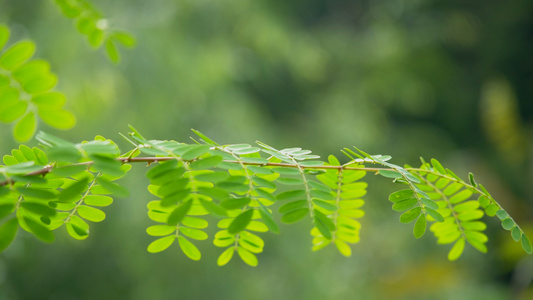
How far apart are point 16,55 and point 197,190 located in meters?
0.20

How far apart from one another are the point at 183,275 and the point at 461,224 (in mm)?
2480

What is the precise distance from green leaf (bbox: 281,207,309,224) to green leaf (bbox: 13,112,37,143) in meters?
0.24

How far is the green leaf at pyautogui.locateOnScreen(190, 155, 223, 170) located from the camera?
0.44m

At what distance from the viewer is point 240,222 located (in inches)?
17.6

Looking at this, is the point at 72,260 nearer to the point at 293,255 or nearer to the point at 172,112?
the point at 172,112

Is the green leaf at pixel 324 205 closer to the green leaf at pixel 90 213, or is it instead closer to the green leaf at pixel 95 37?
the green leaf at pixel 90 213

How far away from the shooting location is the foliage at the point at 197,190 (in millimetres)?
416

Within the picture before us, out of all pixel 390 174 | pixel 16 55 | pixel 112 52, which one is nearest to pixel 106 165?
pixel 16 55

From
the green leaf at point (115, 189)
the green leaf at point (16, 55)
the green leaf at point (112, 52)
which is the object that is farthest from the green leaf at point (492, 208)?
the green leaf at point (112, 52)

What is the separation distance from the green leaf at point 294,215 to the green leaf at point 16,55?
0.27 meters

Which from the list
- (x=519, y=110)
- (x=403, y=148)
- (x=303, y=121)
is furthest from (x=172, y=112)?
(x=519, y=110)

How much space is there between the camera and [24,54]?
445 millimetres

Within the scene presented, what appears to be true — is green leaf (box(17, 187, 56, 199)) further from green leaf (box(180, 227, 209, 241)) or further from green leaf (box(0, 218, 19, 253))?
green leaf (box(180, 227, 209, 241))

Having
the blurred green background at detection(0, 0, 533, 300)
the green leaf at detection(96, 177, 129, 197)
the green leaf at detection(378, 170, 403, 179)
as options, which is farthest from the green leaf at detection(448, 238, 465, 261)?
the blurred green background at detection(0, 0, 533, 300)
